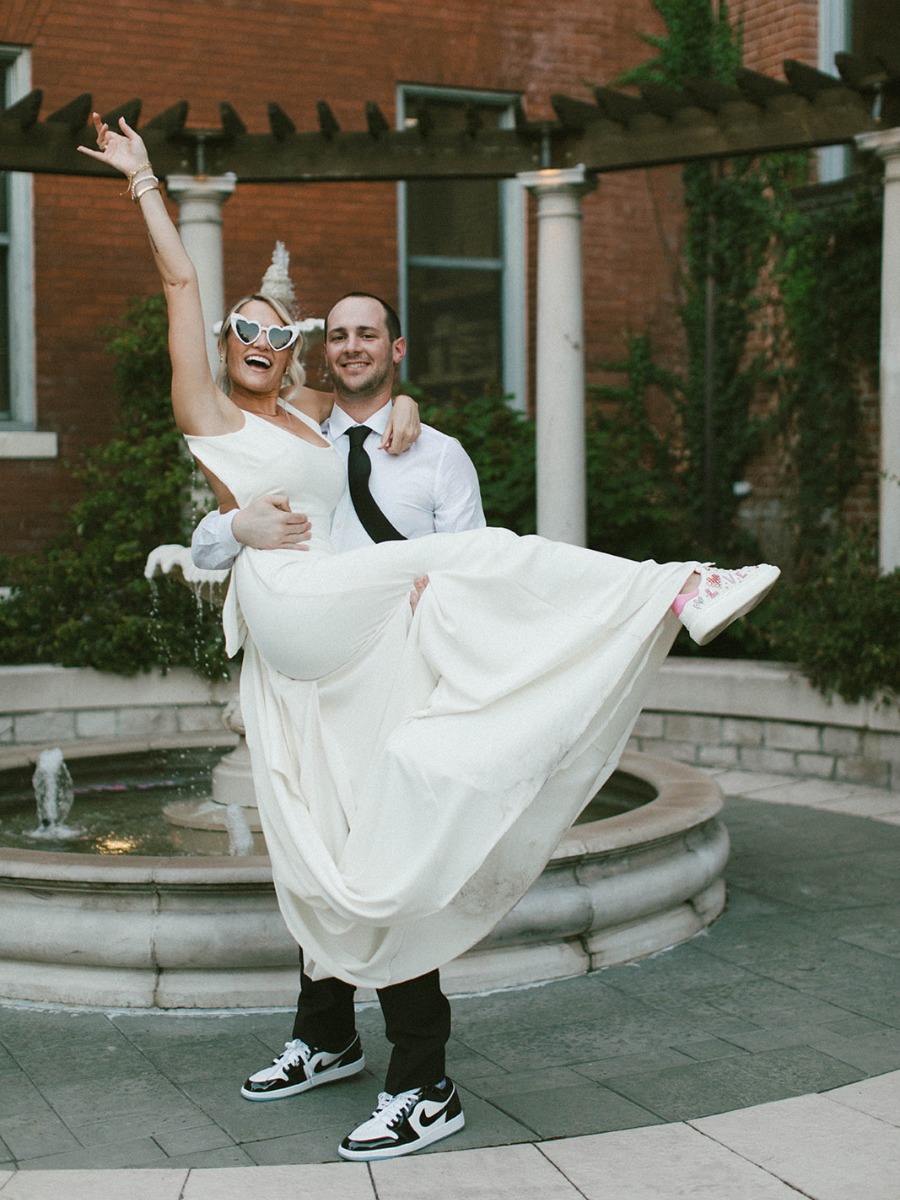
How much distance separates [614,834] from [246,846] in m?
1.41

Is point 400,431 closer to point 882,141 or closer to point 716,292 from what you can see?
point 882,141

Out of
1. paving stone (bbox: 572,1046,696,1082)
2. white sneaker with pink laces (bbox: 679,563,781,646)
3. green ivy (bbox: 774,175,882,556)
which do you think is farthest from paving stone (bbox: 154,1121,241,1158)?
green ivy (bbox: 774,175,882,556)

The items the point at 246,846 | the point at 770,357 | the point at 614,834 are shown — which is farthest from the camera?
the point at 770,357

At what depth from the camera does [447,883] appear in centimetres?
332

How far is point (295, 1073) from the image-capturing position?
3787 millimetres

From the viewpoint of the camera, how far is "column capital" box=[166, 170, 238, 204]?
8.62 m

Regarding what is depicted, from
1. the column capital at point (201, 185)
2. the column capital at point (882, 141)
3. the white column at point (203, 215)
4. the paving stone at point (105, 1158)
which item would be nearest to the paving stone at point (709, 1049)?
the paving stone at point (105, 1158)

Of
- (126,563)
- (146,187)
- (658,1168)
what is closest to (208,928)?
(658,1168)

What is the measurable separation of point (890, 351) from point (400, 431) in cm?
517

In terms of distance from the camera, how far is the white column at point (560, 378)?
29.3 ft

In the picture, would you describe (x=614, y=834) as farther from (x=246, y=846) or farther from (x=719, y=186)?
(x=719, y=186)

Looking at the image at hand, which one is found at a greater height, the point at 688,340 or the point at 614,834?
the point at 688,340

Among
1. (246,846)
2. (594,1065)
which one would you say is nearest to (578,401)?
(246,846)

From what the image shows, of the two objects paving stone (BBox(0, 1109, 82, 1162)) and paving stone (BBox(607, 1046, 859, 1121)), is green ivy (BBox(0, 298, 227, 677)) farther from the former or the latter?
paving stone (BBox(607, 1046, 859, 1121))
